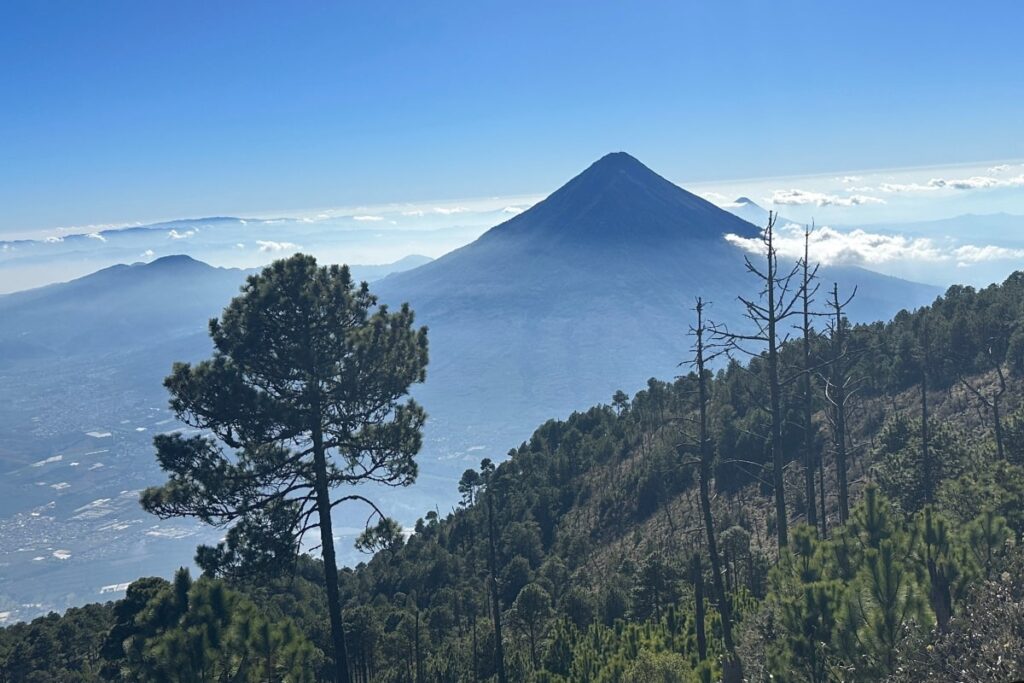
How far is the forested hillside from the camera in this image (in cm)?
1443

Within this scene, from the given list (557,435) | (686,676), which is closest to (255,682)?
(686,676)

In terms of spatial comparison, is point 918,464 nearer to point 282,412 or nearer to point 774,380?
point 774,380

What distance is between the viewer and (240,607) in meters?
16.7

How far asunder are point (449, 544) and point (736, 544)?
34.2 m

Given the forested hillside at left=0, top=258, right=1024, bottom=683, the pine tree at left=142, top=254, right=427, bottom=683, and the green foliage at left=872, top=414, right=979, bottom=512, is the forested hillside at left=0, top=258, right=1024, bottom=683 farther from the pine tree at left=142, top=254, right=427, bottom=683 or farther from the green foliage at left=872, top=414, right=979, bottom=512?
the pine tree at left=142, top=254, right=427, bottom=683

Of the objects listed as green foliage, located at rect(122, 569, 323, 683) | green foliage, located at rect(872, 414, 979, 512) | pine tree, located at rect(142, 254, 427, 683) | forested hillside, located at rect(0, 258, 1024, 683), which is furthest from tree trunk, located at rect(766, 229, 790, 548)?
green foliage, located at rect(122, 569, 323, 683)

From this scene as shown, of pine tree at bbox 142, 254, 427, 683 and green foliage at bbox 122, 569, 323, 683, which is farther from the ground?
pine tree at bbox 142, 254, 427, 683

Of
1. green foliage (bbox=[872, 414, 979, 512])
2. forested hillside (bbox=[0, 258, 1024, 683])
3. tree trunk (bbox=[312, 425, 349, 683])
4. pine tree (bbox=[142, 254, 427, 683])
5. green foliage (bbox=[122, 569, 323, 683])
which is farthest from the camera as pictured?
green foliage (bbox=[872, 414, 979, 512])

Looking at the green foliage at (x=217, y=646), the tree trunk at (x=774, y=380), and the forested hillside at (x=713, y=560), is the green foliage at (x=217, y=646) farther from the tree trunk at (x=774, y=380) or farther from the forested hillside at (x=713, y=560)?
the tree trunk at (x=774, y=380)

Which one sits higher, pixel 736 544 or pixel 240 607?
pixel 240 607

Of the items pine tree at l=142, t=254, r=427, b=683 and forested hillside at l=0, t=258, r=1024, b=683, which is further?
pine tree at l=142, t=254, r=427, b=683

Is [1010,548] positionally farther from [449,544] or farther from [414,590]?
[449,544]

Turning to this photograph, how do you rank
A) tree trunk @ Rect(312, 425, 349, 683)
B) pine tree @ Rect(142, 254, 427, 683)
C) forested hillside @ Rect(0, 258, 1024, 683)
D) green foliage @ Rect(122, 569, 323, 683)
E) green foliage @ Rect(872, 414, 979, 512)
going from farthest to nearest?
1. green foliage @ Rect(872, 414, 979, 512)
2. tree trunk @ Rect(312, 425, 349, 683)
3. pine tree @ Rect(142, 254, 427, 683)
4. green foliage @ Rect(122, 569, 323, 683)
5. forested hillside @ Rect(0, 258, 1024, 683)

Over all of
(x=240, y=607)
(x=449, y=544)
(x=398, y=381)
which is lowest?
(x=449, y=544)
